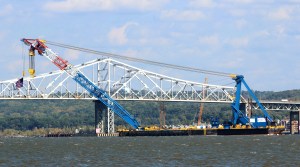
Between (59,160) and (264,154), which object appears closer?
(59,160)

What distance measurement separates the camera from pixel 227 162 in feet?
276

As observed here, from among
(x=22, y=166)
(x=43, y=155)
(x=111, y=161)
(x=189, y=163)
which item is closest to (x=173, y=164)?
(x=189, y=163)

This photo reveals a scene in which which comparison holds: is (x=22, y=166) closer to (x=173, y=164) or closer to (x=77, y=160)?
(x=77, y=160)

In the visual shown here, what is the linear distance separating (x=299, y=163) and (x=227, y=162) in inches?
274

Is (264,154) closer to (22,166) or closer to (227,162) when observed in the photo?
(227,162)

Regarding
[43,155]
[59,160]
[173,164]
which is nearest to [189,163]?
[173,164]

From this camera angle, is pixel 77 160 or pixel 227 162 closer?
pixel 227 162

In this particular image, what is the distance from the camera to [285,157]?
91938 mm

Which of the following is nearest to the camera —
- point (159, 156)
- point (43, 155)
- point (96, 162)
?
point (96, 162)

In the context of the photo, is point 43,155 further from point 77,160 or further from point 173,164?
point 173,164

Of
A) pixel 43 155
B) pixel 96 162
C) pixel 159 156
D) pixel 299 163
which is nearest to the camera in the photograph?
pixel 299 163

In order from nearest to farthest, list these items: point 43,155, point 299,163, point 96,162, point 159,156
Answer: point 299,163
point 96,162
point 159,156
point 43,155

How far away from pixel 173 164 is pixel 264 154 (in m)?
18.7

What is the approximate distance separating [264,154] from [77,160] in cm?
2141
